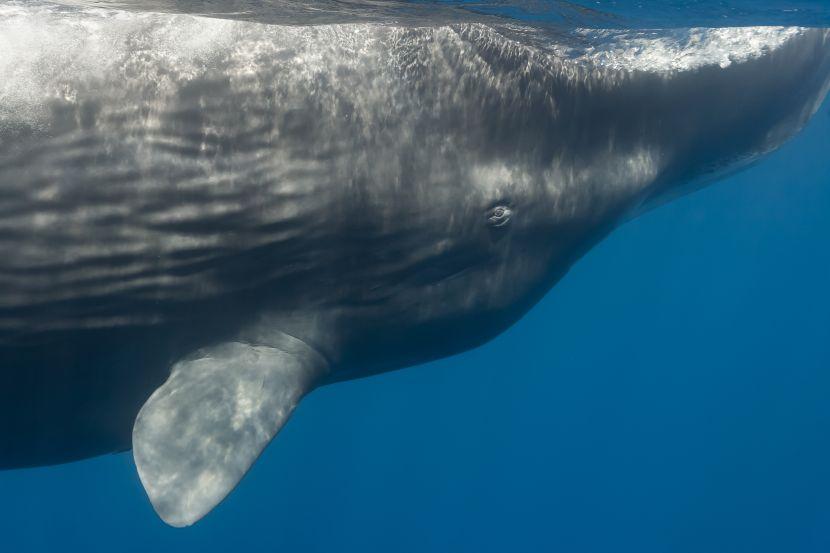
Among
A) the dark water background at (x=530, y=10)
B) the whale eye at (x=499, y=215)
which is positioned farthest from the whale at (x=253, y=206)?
the dark water background at (x=530, y=10)

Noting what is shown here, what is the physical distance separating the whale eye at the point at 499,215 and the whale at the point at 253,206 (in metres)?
0.01

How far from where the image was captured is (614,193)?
7.43m

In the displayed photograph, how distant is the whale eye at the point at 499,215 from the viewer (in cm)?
662

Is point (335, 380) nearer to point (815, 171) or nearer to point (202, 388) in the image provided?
point (202, 388)

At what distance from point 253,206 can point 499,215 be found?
2238 millimetres

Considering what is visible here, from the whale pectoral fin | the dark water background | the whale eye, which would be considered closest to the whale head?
the whale eye

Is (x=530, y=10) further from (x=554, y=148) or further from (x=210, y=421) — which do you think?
(x=210, y=421)

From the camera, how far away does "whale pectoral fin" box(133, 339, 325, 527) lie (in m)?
5.08

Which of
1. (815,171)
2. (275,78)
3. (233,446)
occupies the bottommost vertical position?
(815,171)

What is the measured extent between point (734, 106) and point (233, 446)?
6.19 meters

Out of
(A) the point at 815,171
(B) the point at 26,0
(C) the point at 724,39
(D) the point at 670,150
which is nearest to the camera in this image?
(B) the point at 26,0

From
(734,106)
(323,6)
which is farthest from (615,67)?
(323,6)

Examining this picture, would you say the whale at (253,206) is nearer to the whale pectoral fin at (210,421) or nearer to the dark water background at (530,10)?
the whale pectoral fin at (210,421)

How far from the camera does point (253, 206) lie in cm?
569
